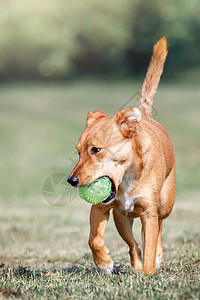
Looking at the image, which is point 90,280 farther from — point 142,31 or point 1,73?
point 142,31

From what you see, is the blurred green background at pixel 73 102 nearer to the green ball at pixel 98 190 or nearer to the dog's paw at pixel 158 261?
the dog's paw at pixel 158 261

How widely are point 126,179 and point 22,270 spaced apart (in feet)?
A: 4.48

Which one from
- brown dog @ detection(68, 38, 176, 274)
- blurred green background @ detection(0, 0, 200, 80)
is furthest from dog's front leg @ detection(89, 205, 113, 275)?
blurred green background @ detection(0, 0, 200, 80)

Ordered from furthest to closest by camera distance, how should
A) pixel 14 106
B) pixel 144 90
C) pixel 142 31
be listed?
1. pixel 142 31
2. pixel 14 106
3. pixel 144 90

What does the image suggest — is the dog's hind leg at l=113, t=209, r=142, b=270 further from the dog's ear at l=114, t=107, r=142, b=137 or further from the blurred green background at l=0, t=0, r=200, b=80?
the blurred green background at l=0, t=0, r=200, b=80

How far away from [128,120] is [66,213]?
7.29 meters

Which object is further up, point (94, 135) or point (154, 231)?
point (94, 135)

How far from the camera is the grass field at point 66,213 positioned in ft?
13.4

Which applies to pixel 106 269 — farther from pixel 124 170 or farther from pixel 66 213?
pixel 66 213

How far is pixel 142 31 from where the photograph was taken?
5453cm

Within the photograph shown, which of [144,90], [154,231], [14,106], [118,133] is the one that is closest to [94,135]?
[118,133]

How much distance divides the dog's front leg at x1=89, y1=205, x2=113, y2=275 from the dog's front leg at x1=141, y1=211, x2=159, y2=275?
377mm

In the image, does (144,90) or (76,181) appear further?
(144,90)

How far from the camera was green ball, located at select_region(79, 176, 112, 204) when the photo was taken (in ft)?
14.5
